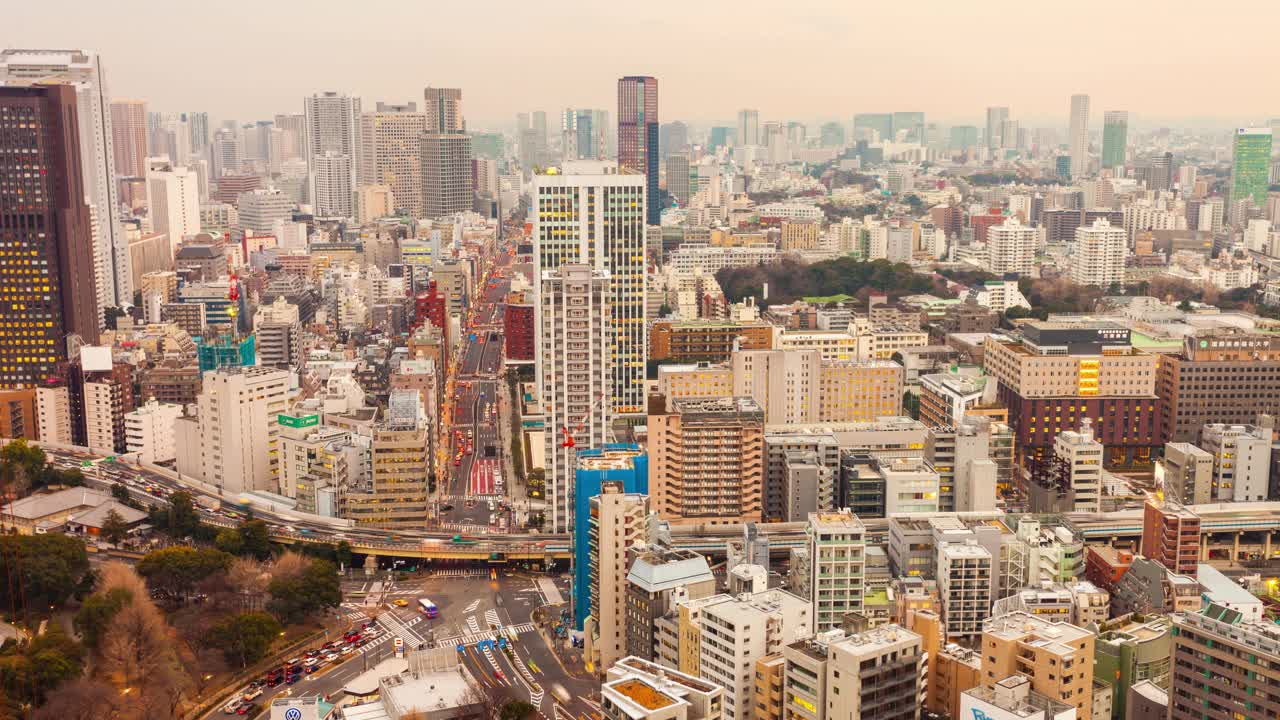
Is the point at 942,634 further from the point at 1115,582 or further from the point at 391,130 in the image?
the point at 391,130

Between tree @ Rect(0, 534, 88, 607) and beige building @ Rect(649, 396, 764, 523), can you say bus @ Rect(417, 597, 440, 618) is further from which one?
tree @ Rect(0, 534, 88, 607)

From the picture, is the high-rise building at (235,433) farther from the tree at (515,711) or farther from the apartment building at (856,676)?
the apartment building at (856,676)

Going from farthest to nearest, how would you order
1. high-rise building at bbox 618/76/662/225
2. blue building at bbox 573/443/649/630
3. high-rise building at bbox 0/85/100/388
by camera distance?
high-rise building at bbox 618/76/662/225 < high-rise building at bbox 0/85/100/388 < blue building at bbox 573/443/649/630

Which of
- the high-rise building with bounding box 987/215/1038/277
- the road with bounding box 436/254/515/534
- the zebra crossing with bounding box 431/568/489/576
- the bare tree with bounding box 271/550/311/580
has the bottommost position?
the zebra crossing with bounding box 431/568/489/576

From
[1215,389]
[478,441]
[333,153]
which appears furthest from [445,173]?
[1215,389]

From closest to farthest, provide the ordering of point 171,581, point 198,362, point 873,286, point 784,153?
point 171,581, point 198,362, point 873,286, point 784,153

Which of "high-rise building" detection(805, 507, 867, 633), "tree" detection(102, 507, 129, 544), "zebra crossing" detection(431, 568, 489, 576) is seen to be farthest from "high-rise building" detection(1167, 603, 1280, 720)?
"tree" detection(102, 507, 129, 544)

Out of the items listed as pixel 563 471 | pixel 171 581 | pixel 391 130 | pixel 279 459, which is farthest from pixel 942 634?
pixel 391 130
